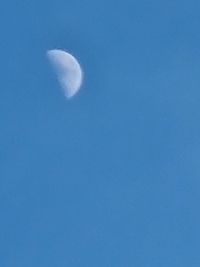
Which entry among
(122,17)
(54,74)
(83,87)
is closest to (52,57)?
(54,74)

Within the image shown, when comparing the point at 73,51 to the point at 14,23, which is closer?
the point at 73,51

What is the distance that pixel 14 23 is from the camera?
6.91 feet

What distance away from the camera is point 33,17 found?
2.10 metres

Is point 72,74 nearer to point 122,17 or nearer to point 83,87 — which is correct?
point 83,87

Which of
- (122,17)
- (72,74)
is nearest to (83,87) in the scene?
(72,74)

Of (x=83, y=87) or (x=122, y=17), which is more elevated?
(x=122, y=17)

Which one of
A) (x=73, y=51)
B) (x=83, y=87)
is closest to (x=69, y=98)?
(x=83, y=87)

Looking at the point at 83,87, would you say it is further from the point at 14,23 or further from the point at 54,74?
the point at 14,23

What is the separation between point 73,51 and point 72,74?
0.33 feet

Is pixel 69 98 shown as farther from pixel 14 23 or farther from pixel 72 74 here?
pixel 14 23

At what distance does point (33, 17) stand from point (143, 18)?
483 mm

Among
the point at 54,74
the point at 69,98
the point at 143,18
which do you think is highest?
the point at 143,18

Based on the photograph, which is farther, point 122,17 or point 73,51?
point 122,17

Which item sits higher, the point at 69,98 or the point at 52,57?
the point at 52,57
